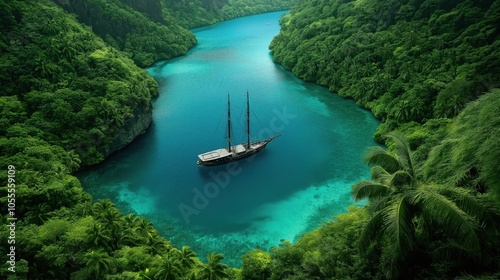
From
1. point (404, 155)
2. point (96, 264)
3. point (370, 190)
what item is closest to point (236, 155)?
point (96, 264)

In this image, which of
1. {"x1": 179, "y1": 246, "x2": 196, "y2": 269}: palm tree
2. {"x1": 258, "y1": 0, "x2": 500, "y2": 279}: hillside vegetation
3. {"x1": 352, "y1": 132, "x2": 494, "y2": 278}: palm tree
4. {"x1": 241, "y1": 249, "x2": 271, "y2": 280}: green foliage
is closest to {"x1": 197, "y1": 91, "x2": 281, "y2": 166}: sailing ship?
{"x1": 258, "y1": 0, "x2": 500, "y2": 279}: hillside vegetation

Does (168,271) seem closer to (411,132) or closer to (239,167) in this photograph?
(239,167)

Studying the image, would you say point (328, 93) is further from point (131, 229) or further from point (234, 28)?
point (234, 28)

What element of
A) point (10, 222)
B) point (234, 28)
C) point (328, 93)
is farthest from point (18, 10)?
point (234, 28)

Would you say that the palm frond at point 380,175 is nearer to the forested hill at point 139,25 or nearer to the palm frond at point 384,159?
the palm frond at point 384,159

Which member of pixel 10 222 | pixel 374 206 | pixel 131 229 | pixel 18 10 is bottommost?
pixel 131 229
